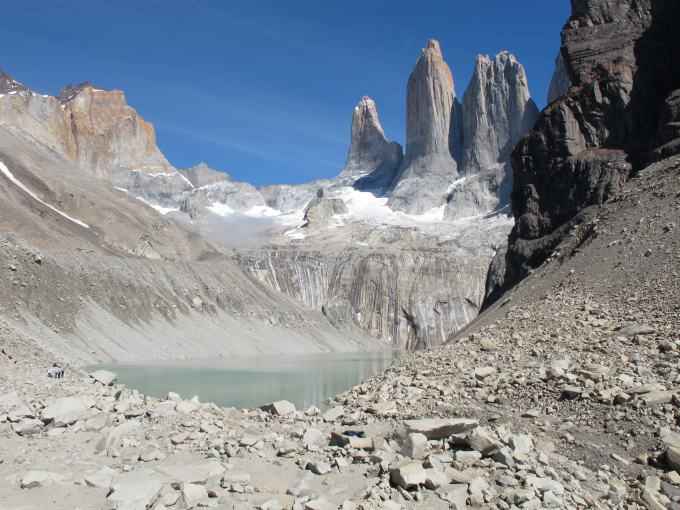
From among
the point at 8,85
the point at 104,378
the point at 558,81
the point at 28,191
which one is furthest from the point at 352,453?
the point at 8,85

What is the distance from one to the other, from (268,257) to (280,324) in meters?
38.4

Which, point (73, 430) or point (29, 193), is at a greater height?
point (29, 193)

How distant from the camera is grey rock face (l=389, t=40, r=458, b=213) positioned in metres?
169

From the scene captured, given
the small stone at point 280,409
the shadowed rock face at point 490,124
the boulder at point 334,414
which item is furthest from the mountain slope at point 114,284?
the shadowed rock face at point 490,124

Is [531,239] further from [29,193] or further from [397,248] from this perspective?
[397,248]

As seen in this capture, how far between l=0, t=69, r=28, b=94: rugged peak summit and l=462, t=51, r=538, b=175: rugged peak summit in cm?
12071

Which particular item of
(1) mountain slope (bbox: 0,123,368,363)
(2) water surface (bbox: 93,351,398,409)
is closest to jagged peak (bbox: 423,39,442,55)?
(1) mountain slope (bbox: 0,123,368,363)

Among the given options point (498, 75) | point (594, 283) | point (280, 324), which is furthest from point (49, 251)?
point (498, 75)

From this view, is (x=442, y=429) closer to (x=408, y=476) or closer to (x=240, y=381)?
(x=408, y=476)

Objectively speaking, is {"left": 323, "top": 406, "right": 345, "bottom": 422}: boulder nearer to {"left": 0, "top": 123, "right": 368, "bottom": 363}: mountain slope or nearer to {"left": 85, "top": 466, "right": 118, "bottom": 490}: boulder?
{"left": 85, "top": 466, "right": 118, "bottom": 490}: boulder

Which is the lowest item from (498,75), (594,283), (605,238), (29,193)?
(594,283)

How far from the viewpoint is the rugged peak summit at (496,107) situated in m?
161

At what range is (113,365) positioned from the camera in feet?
154

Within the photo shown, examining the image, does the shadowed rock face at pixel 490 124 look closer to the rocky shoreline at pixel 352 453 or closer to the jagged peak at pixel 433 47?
the jagged peak at pixel 433 47
